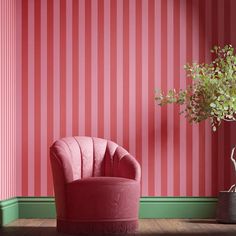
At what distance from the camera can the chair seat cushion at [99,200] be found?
485 cm

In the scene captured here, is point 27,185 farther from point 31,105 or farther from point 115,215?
point 115,215

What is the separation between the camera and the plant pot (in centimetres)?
557

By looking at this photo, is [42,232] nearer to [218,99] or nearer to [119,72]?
[218,99]

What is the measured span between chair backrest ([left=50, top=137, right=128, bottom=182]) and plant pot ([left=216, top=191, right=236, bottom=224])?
36.0 inches

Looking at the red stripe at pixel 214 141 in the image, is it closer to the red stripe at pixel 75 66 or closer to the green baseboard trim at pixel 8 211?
the red stripe at pixel 75 66

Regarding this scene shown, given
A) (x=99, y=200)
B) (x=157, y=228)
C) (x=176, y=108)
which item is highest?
(x=176, y=108)

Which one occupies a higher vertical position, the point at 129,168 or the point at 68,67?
the point at 68,67

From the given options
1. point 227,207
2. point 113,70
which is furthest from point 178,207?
point 113,70

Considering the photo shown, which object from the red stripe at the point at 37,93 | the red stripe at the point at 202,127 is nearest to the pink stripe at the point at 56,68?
the red stripe at the point at 37,93

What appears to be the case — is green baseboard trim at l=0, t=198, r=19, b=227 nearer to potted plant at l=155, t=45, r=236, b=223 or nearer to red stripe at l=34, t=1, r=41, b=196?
red stripe at l=34, t=1, r=41, b=196

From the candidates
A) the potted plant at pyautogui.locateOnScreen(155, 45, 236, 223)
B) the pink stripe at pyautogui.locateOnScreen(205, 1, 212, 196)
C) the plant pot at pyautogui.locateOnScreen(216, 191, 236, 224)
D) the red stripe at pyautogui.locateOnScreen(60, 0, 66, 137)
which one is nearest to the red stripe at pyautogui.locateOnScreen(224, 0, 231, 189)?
the pink stripe at pyautogui.locateOnScreen(205, 1, 212, 196)

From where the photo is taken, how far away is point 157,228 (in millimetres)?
5250

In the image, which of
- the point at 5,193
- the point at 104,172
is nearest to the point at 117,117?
the point at 104,172

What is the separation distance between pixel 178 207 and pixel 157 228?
0.87 meters
